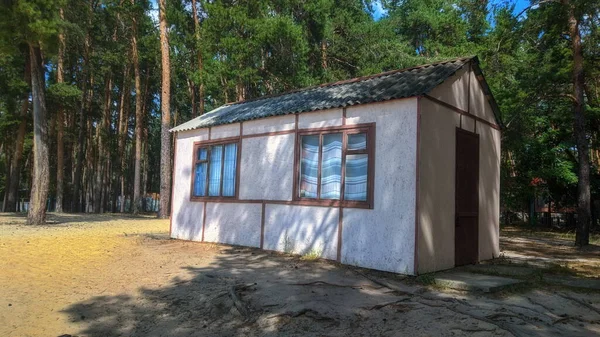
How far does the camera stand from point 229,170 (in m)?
10.9

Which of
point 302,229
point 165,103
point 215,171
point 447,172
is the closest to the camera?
point 447,172

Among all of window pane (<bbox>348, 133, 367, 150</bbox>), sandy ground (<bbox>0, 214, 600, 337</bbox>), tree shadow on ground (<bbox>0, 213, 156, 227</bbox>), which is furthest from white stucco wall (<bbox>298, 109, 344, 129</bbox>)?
tree shadow on ground (<bbox>0, 213, 156, 227</bbox>)

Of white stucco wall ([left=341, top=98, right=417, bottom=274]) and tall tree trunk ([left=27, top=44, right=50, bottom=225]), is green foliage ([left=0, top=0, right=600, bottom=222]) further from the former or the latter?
white stucco wall ([left=341, top=98, right=417, bottom=274])

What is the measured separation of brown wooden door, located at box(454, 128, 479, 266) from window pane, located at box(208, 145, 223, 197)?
19.0 ft

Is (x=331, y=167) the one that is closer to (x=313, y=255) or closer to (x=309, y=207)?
(x=309, y=207)

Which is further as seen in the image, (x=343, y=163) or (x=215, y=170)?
(x=215, y=170)

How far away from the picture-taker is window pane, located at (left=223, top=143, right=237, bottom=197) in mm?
10797

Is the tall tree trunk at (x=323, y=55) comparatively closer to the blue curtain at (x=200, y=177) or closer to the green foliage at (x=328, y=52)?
the green foliage at (x=328, y=52)

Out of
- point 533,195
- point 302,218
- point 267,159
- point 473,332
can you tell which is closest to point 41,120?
point 267,159

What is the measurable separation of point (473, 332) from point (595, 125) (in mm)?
19508

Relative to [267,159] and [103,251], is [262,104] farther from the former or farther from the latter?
[103,251]

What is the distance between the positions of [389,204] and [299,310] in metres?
2.88

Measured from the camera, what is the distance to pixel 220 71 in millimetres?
22172

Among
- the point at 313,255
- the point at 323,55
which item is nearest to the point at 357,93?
the point at 313,255
